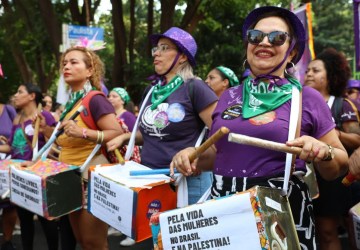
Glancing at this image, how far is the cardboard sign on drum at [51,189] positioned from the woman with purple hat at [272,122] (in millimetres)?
1345

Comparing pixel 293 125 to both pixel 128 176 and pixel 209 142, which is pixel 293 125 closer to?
pixel 209 142

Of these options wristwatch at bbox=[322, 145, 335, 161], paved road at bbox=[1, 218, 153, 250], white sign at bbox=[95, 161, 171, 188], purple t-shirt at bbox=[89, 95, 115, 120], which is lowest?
paved road at bbox=[1, 218, 153, 250]

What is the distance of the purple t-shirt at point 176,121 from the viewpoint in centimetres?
301

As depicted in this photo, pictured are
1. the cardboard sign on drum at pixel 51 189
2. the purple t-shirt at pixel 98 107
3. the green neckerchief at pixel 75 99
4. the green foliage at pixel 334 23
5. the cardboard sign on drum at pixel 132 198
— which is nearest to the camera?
the cardboard sign on drum at pixel 132 198

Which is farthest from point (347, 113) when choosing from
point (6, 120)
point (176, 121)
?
point (6, 120)

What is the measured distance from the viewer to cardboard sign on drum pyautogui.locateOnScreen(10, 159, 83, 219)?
3303 millimetres

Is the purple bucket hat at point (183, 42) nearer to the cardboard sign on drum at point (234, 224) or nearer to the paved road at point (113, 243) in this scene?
the cardboard sign on drum at point (234, 224)

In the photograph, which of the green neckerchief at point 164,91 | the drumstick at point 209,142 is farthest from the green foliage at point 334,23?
the drumstick at point 209,142

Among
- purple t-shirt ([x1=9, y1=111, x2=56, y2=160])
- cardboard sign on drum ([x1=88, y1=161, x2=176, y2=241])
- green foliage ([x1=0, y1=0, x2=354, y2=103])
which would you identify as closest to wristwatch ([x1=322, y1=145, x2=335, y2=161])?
cardboard sign on drum ([x1=88, y1=161, x2=176, y2=241])

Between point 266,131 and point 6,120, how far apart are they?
434 centimetres

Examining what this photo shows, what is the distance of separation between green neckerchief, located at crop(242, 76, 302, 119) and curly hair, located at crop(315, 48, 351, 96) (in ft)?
6.79

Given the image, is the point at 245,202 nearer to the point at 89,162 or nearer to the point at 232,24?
the point at 89,162

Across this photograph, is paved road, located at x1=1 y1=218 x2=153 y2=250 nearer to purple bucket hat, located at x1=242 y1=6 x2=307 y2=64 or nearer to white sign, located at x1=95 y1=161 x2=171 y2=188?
white sign, located at x1=95 y1=161 x2=171 y2=188

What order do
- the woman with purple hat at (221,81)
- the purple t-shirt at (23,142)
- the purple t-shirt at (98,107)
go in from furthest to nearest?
the woman with purple hat at (221,81) → the purple t-shirt at (23,142) → the purple t-shirt at (98,107)
